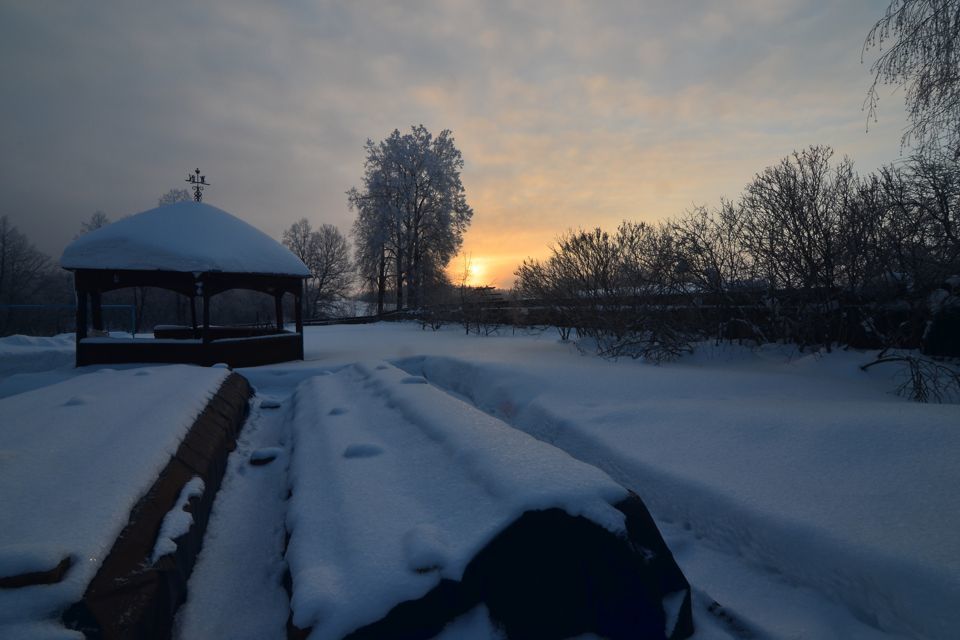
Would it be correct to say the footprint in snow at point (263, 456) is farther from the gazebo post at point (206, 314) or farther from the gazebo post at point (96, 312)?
the gazebo post at point (96, 312)

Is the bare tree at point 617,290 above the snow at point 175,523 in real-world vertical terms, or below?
above

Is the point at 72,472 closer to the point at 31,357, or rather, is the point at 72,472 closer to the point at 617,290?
the point at 617,290

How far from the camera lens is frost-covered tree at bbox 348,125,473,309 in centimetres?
3141

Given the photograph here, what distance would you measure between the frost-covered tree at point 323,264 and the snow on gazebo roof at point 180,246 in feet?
118

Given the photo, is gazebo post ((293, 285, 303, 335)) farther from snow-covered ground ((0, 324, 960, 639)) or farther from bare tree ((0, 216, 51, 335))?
bare tree ((0, 216, 51, 335))

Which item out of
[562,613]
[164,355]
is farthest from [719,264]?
[164,355]

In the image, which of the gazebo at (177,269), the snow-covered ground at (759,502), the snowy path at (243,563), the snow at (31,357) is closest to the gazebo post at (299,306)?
the gazebo at (177,269)

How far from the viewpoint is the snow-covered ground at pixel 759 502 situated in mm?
2172

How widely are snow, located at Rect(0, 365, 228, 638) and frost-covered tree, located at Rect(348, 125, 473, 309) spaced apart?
88.9 feet

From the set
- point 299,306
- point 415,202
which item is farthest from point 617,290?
point 415,202

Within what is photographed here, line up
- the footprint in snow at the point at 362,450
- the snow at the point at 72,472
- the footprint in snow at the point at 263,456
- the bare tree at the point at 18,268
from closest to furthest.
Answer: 1. the snow at the point at 72,472
2. the footprint in snow at the point at 362,450
3. the footprint in snow at the point at 263,456
4. the bare tree at the point at 18,268

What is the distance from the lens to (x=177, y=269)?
907 cm

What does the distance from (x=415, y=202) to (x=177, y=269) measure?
23.6m

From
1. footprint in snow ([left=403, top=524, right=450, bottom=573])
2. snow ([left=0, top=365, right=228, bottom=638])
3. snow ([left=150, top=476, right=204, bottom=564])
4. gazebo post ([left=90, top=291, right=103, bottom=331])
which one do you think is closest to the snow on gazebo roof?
gazebo post ([left=90, top=291, right=103, bottom=331])
